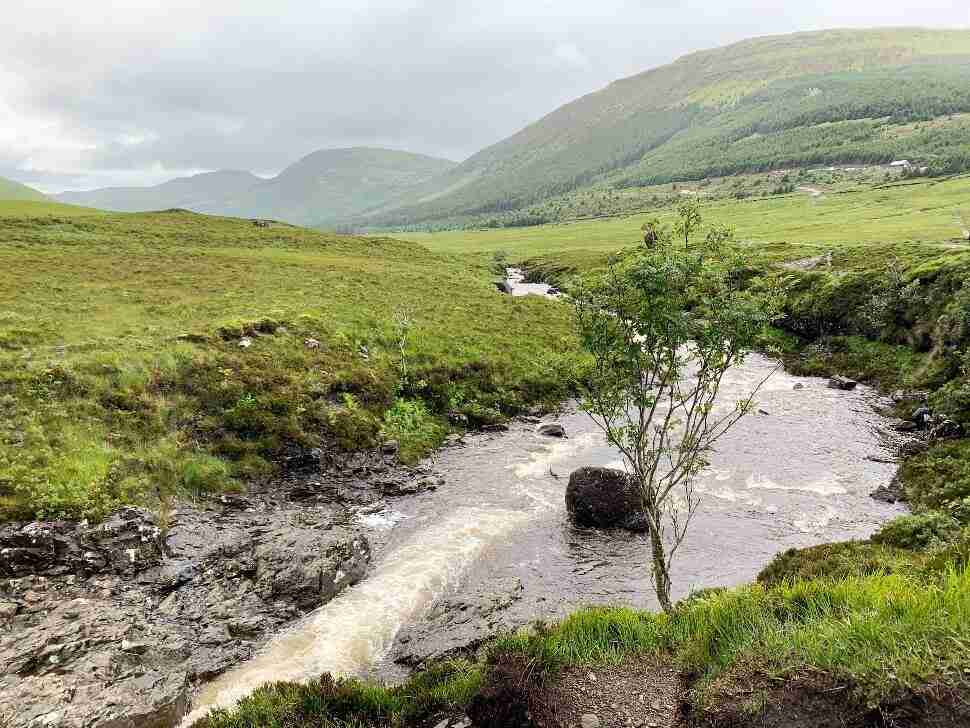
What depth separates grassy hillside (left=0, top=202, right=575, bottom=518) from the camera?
22797 mm

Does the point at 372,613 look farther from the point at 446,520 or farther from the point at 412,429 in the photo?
the point at 412,429

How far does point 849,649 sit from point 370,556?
16008 millimetres

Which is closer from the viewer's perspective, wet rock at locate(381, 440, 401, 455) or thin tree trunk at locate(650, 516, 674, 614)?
thin tree trunk at locate(650, 516, 674, 614)

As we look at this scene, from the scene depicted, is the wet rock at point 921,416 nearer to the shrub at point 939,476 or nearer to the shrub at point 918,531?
the shrub at point 939,476

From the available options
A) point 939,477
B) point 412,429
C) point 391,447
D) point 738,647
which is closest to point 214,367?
point 391,447

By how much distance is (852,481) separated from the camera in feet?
87.8

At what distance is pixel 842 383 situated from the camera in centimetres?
3978

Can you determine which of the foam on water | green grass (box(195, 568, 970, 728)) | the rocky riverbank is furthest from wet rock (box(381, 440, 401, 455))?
green grass (box(195, 568, 970, 728))

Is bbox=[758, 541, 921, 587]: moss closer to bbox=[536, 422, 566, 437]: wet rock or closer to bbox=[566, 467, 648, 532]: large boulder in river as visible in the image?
bbox=[566, 467, 648, 532]: large boulder in river

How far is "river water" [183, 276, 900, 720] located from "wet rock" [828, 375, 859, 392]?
4.66 metres

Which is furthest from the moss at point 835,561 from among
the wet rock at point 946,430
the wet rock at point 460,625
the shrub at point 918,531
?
the wet rock at point 946,430

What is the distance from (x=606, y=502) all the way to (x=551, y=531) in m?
2.57

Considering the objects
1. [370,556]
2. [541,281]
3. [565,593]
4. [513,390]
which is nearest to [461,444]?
[513,390]

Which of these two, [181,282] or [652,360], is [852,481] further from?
[181,282]
